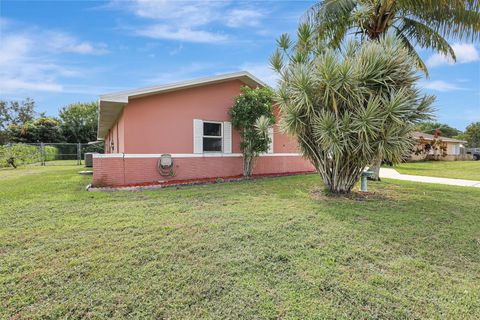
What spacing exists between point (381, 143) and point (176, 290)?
5.53 metres

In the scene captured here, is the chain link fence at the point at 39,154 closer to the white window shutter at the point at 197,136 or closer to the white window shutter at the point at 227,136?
the white window shutter at the point at 197,136

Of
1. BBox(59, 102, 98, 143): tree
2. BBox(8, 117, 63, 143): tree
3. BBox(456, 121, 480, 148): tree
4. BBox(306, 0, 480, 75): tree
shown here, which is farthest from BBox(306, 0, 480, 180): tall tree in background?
BBox(456, 121, 480, 148): tree

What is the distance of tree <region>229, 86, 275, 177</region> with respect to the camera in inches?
380

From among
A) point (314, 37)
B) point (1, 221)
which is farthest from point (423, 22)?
point (1, 221)

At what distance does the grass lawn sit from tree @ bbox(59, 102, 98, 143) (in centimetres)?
3444

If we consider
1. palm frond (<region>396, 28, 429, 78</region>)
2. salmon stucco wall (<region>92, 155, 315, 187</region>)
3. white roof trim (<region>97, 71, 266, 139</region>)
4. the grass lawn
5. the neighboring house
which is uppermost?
palm frond (<region>396, 28, 429, 78</region>)

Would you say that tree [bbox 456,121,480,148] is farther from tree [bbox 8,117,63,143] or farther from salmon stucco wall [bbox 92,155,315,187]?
tree [bbox 8,117,63,143]

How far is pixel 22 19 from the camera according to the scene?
9289mm

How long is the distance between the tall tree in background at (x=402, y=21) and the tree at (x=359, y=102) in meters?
2.69

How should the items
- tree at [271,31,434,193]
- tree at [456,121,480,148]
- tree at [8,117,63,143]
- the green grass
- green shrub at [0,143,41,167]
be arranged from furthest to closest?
tree at [456,121,480,148] < tree at [8,117,63,143] < green shrub at [0,143,41,167] < the green grass < tree at [271,31,434,193]

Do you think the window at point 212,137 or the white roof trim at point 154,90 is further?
the window at point 212,137

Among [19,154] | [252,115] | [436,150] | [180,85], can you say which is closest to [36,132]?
[19,154]

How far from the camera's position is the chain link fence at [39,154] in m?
16.1

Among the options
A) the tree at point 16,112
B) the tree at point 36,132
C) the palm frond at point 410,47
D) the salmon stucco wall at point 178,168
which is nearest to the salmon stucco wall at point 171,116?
the salmon stucco wall at point 178,168
